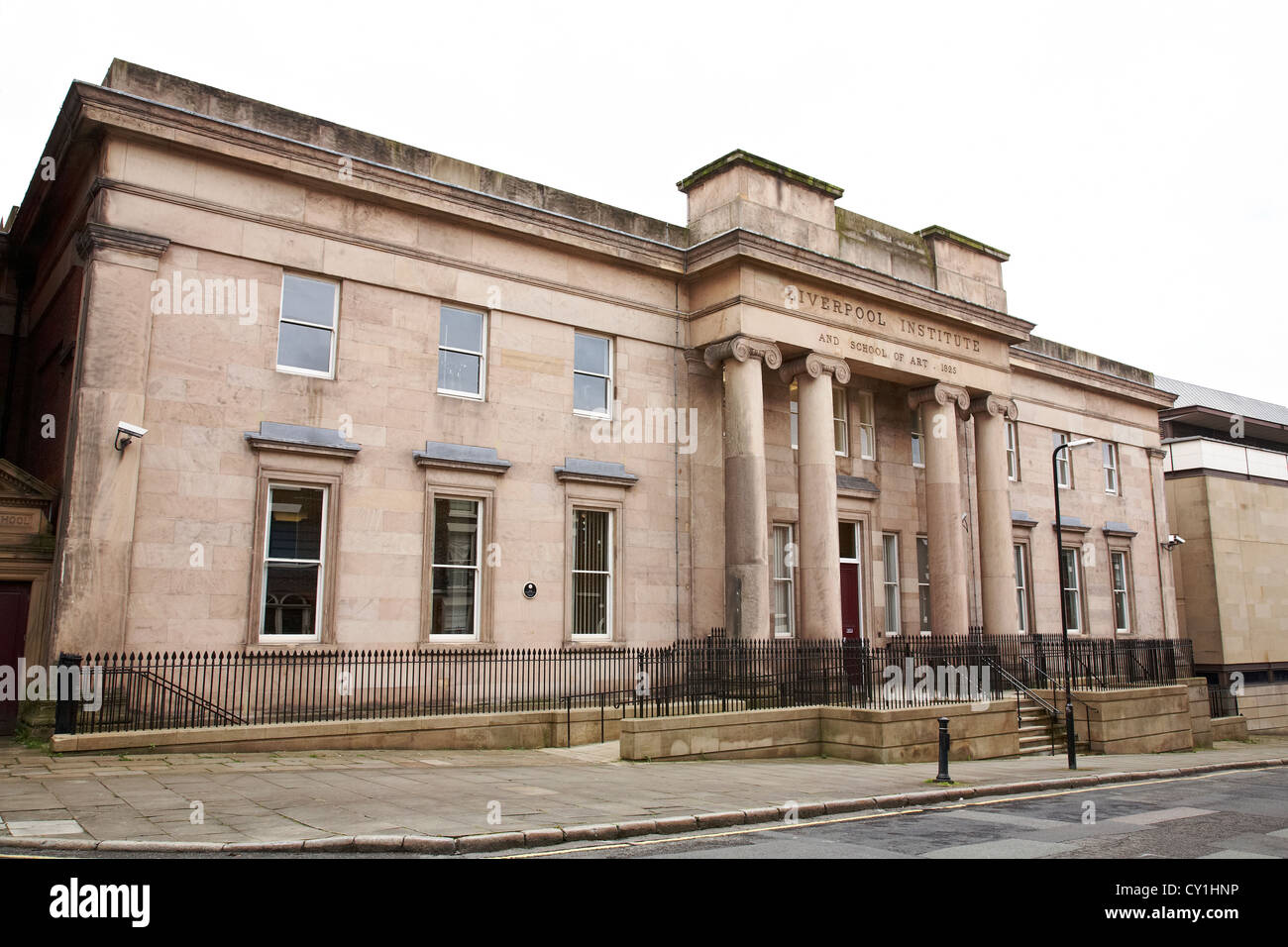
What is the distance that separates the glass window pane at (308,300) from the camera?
56.0ft

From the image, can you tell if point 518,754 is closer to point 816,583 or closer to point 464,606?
point 464,606

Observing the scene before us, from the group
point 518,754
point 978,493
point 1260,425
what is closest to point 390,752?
point 518,754

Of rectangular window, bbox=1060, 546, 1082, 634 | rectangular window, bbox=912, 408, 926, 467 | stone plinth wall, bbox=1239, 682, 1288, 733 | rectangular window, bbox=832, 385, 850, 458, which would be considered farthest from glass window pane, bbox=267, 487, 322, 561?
stone plinth wall, bbox=1239, 682, 1288, 733

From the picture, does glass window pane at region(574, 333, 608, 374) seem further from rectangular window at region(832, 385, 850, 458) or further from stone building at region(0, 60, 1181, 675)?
rectangular window at region(832, 385, 850, 458)

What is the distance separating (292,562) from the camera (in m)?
16.2

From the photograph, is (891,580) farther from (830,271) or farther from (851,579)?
(830,271)

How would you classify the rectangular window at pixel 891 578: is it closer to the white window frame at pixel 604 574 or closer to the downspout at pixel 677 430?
the downspout at pixel 677 430

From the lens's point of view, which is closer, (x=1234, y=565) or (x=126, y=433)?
(x=126, y=433)

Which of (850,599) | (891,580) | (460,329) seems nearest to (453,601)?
(460,329)

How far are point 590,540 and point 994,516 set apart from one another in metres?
11.7

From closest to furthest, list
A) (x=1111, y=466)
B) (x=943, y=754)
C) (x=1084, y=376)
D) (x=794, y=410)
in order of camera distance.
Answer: (x=943, y=754) < (x=794, y=410) < (x=1084, y=376) < (x=1111, y=466)

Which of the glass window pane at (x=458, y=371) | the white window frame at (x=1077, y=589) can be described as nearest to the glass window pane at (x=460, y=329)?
the glass window pane at (x=458, y=371)

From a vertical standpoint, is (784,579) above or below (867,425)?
below

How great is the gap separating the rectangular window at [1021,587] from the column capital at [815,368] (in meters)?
10.6
